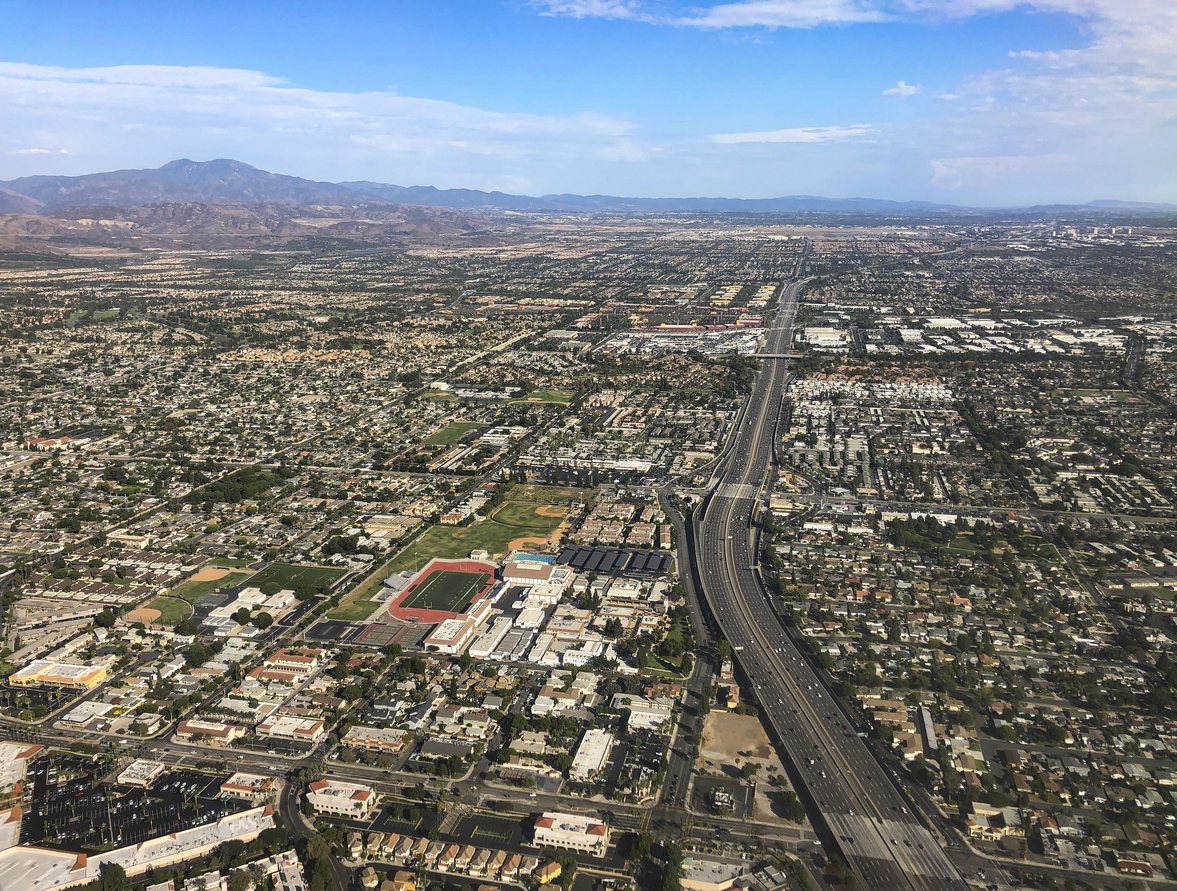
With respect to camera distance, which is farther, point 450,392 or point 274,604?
point 450,392

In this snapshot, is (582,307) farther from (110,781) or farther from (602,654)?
(110,781)

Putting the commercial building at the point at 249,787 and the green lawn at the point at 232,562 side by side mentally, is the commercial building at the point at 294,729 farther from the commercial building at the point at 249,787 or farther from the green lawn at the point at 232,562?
the green lawn at the point at 232,562

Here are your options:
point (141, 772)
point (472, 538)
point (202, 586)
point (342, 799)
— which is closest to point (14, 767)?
point (141, 772)

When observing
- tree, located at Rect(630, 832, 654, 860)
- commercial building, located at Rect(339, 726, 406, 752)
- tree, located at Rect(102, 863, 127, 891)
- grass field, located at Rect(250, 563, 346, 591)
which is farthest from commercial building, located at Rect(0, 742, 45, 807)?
tree, located at Rect(630, 832, 654, 860)

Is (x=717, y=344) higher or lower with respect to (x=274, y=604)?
higher

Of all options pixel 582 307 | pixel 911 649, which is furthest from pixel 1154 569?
pixel 582 307

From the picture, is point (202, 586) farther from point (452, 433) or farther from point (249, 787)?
point (452, 433)
